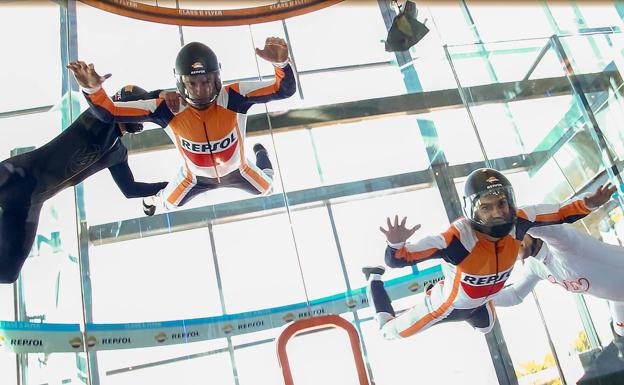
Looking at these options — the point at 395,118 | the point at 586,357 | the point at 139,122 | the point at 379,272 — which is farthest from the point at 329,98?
the point at 586,357

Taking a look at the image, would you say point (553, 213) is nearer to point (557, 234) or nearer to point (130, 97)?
point (557, 234)

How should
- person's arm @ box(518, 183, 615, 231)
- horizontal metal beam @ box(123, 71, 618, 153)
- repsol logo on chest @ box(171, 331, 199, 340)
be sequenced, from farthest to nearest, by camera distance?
horizontal metal beam @ box(123, 71, 618, 153), repsol logo on chest @ box(171, 331, 199, 340), person's arm @ box(518, 183, 615, 231)

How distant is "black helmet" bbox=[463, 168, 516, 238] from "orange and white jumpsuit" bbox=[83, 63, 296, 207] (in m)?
1.03

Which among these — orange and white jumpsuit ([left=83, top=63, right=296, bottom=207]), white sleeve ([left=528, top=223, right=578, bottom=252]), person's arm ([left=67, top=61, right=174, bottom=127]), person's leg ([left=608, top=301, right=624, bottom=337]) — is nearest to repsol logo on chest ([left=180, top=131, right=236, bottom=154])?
orange and white jumpsuit ([left=83, top=63, right=296, bottom=207])

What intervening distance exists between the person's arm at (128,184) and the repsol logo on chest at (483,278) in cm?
182

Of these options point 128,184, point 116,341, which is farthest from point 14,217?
point 116,341

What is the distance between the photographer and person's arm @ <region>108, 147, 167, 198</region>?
3117 mm

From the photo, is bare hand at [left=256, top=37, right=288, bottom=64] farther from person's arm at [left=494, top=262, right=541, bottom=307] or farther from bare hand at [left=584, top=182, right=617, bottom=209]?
person's arm at [left=494, top=262, right=541, bottom=307]

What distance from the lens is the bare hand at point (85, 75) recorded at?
2.50 m

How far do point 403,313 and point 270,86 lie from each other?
1.60 metres

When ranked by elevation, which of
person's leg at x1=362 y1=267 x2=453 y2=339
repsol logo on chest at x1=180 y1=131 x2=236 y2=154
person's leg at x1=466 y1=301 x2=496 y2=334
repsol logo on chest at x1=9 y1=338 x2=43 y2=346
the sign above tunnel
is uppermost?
the sign above tunnel

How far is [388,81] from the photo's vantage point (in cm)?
505

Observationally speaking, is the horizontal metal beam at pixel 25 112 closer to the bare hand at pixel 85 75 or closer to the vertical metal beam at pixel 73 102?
the vertical metal beam at pixel 73 102

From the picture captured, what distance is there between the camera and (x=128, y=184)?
318cm
